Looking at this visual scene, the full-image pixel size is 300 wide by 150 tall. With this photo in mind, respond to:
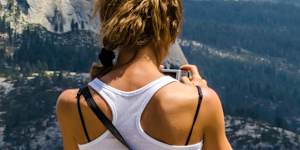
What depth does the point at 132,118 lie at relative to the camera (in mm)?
4016

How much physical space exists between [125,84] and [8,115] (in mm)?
101196

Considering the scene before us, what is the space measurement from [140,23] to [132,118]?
1.46 feet

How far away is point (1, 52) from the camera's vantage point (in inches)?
5162

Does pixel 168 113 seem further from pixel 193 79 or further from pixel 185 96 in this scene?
pixel 193 79

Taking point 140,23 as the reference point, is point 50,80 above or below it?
below

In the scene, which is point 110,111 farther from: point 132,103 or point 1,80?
point 1,80

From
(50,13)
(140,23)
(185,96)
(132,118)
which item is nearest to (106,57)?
(140,23)

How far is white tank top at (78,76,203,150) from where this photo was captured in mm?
4012

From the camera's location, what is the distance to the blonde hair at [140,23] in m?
4.09

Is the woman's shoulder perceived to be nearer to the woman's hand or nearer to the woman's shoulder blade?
the woman's hand

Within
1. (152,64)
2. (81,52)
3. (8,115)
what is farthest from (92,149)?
(81,52)

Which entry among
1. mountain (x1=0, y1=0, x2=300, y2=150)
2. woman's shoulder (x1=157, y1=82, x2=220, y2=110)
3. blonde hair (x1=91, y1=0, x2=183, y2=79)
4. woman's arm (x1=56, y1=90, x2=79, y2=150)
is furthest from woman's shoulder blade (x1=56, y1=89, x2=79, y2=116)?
mountain (x1=0, y1=0, x2=300, y2=150)

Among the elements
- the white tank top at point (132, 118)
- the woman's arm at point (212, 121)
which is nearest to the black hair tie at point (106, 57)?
the white tank top at point (132, 118)

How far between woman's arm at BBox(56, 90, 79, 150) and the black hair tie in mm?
223
